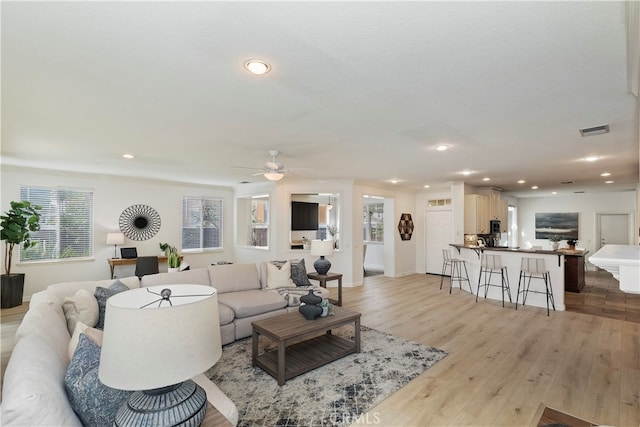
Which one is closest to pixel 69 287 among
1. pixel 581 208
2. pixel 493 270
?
pixel 493 270

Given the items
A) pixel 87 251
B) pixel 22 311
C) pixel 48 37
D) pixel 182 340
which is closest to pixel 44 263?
pixel 87 251

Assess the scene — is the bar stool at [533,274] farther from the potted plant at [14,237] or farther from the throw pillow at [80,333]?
the potted plant at [14,237]

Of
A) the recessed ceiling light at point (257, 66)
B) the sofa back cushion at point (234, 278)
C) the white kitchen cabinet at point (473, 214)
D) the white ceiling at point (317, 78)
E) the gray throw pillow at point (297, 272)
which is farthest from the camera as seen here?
the white kitchen cabinet at point (473, 214)

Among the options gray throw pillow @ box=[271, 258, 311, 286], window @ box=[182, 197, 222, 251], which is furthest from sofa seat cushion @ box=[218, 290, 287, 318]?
window @ box=[182, 197, 222, 251]

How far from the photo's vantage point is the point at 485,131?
3443 millimetres

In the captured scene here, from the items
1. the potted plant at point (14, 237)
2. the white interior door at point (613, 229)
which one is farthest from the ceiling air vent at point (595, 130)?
the white interior door at point (613, 229)

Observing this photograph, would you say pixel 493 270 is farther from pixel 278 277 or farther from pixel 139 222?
pixel 139 222

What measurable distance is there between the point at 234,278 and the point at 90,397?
320 centimetres

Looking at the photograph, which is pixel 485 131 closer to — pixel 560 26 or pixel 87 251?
pixel 560 26

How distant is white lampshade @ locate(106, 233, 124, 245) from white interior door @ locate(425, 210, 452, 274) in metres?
7.83

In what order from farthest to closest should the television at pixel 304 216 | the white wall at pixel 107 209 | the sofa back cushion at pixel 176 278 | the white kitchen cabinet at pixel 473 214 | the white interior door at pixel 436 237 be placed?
the white interior door at pixel 436 237, the television at pixel 304 216, the white kitchen cabinet at pixel 473 214, the white wall at pixel 107 209, the sofa back cushion at pixel 176 278

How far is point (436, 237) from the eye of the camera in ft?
29.1

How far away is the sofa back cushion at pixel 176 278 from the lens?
12.6 ft

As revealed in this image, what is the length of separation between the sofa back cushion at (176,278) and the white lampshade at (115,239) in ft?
10.8
